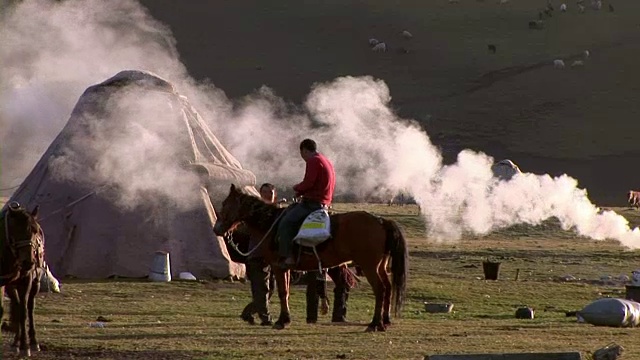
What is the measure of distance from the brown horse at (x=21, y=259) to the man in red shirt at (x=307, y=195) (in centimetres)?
420

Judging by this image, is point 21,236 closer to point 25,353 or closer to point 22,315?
point 22,315

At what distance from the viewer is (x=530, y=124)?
3009 inches

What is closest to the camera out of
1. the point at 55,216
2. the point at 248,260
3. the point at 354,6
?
the point at 248,260

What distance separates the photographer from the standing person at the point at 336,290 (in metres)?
21.1

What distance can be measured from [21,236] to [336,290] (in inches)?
269

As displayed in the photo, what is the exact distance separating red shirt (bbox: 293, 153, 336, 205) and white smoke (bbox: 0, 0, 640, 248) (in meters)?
9.39

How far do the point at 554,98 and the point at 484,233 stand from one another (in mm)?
34977

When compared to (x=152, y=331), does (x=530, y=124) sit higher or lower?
higher

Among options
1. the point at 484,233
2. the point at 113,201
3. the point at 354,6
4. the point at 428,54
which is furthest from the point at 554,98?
the point at 113,201

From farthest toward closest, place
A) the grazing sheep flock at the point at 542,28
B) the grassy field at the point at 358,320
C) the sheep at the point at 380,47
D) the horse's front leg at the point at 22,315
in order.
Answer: the sheep at the point at 380,47 → the grazing sheep flock at the point at 542,28 → the grassy field at the point at 358,320 → the horse's front leg at the point at 22,315

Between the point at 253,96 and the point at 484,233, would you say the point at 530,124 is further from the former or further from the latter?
the point at 484,233

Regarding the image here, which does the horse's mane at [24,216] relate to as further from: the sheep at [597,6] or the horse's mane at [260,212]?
the sheep at [597,6]

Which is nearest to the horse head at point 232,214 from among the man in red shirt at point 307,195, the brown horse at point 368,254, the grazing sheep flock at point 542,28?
the brown horse at point 368,254

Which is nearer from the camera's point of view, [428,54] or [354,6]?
[428,54]
